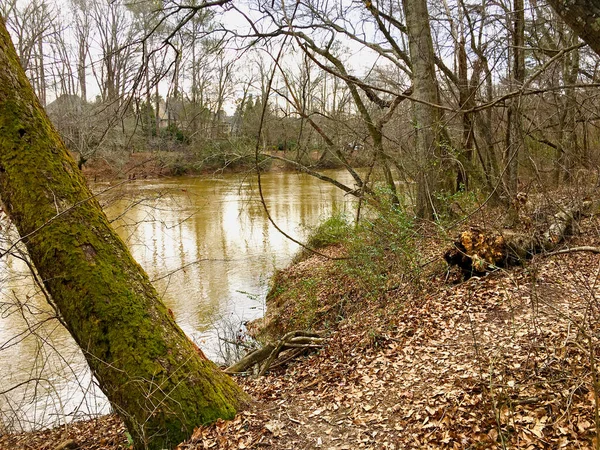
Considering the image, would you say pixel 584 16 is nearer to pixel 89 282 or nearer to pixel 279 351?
pixel 89 282

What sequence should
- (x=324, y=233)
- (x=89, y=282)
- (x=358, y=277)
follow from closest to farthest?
(x=89, y=282), (x=358, y=277), (x=324, y=233)

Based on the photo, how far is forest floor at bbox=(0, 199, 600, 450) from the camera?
2637mm

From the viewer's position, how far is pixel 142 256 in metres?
12.2

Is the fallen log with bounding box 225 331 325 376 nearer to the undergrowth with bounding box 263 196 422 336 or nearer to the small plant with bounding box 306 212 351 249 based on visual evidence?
the undergrowth with bounding box 263 196 422 336

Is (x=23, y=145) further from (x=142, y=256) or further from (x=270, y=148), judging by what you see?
(x=270, y=148)

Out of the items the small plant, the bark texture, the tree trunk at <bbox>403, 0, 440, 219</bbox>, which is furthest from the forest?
the small plant

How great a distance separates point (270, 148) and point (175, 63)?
13.7m

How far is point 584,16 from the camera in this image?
5.54ft

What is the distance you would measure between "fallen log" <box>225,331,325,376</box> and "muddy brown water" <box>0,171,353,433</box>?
54.0 inches

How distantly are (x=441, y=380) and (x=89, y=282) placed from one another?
2771 millimetres

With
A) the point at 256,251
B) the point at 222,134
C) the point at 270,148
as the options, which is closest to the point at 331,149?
the point at 222,134

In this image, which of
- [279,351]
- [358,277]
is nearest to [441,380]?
[279,351]

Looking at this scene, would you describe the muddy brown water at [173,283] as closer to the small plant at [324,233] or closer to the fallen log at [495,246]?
the small plant at [324,233]

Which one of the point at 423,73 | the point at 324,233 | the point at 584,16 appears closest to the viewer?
the point at 584,16
